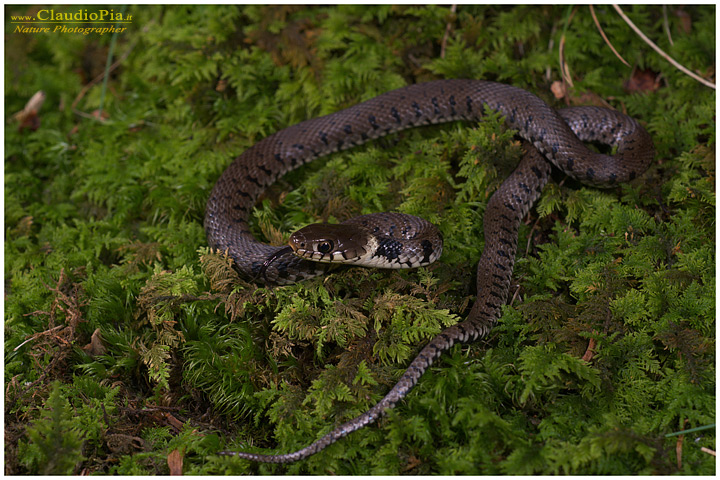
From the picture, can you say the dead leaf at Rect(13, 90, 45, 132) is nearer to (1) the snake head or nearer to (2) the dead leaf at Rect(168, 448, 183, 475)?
(1) the snake head

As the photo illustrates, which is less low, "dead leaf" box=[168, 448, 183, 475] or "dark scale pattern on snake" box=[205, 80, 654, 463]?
"dark scale pattern on snake" box=[205, 80, 654, 463]

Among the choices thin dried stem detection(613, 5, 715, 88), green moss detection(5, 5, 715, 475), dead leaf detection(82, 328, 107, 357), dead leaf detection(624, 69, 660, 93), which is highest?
thin dried stem detection(613, 5, 715, 88)

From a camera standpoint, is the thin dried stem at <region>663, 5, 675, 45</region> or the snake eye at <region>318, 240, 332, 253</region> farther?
the thin dried stem at <region>663, 5, 675, 45</region>

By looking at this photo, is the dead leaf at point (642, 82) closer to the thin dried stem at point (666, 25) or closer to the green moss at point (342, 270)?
the green moss at point (342, 270)

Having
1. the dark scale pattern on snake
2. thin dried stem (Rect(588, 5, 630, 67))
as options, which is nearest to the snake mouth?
the dark scale pattern on snake

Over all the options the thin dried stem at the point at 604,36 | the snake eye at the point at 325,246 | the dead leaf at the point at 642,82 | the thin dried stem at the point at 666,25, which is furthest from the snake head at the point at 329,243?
the thin dried stem at the point at 666,25

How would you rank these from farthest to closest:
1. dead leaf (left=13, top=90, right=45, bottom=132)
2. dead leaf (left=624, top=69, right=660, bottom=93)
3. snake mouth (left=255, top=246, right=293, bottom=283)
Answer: dead leaf (left=13, top=90, right=45, bottom=132), dead leaf (left=624, top=69, right=660, bottom=93), snake mouth (left=255, top=246, right=293, bottom=283)

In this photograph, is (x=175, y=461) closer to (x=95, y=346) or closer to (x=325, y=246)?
(x=95, y=346)
